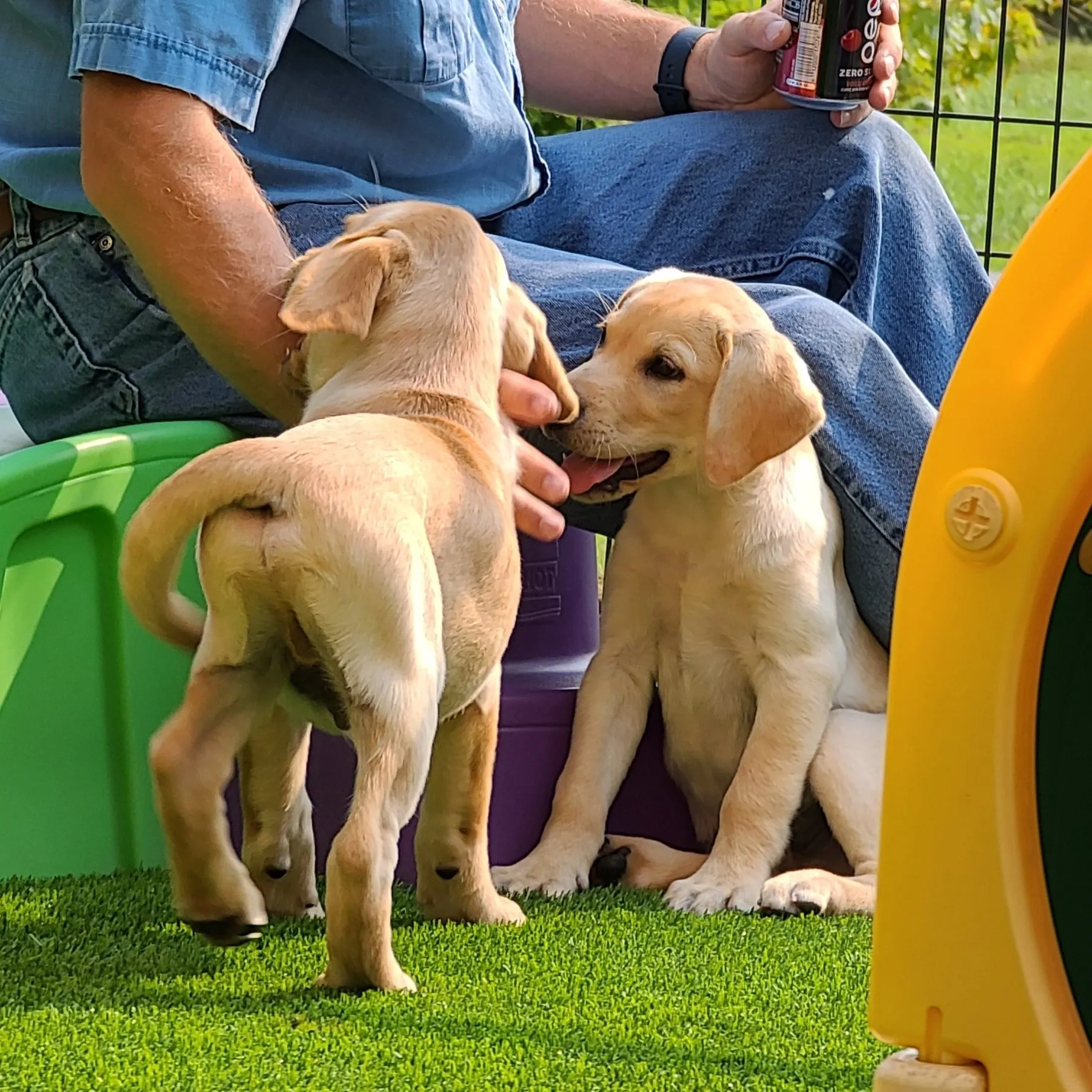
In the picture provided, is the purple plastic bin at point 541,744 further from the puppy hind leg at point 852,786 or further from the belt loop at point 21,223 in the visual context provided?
the belt loop at point 21,223

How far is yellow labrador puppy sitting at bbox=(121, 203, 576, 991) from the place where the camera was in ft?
5.09

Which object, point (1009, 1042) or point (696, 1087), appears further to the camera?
point (696, 1087)

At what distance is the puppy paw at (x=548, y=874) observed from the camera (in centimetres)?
213

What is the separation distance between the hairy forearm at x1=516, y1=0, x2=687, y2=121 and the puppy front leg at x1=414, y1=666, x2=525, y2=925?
4.95ft

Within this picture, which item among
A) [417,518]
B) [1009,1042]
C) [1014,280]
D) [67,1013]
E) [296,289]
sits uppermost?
[1014,280]

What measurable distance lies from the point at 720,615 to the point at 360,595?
0.87m

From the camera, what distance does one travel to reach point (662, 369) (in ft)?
7.39

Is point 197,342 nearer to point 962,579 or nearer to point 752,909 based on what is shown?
point 752,909

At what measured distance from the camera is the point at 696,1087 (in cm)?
143

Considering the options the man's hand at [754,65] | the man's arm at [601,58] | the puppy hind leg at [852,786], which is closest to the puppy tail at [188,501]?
the puppy hind leg at [852,786]

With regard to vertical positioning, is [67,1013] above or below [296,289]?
below

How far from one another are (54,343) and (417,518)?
2.85 feet

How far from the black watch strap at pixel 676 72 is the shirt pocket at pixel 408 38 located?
737 millimetres

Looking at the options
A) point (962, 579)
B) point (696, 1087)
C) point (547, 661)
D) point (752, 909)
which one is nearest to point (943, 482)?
point (962, 579)
